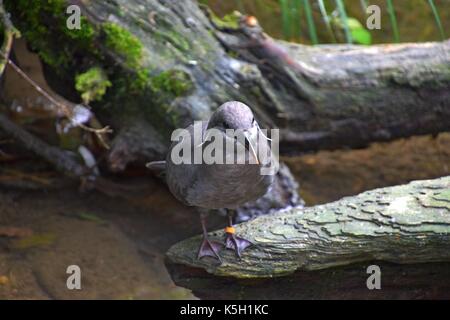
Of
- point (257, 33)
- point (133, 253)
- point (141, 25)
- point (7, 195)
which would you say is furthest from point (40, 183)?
point (257, 33)

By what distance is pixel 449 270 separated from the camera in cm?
308

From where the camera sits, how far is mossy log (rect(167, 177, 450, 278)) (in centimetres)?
294

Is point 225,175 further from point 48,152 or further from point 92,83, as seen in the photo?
point 48,152

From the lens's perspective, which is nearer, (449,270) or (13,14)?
(449,270)

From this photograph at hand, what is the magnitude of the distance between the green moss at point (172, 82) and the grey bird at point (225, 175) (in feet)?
2.03

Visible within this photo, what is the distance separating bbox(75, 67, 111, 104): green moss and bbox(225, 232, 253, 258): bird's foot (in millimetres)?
1119

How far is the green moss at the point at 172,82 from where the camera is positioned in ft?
12.2

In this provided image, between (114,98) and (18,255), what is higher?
(114,98)

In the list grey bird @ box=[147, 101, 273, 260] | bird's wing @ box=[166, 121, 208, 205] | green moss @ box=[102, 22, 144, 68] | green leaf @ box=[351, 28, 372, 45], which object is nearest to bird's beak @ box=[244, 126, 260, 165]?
grey bird @ box=[147, 101, 273, 260]

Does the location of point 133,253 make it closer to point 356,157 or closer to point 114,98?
point 114,98

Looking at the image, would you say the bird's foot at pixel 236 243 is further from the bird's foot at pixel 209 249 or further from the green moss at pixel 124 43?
the green moss at pixel 124 43

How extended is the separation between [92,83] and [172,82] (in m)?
0.43

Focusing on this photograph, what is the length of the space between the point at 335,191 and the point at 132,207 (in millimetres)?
1316

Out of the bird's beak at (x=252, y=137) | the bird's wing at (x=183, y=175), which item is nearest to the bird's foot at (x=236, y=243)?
the bird's wing at (x=183, y=175)
